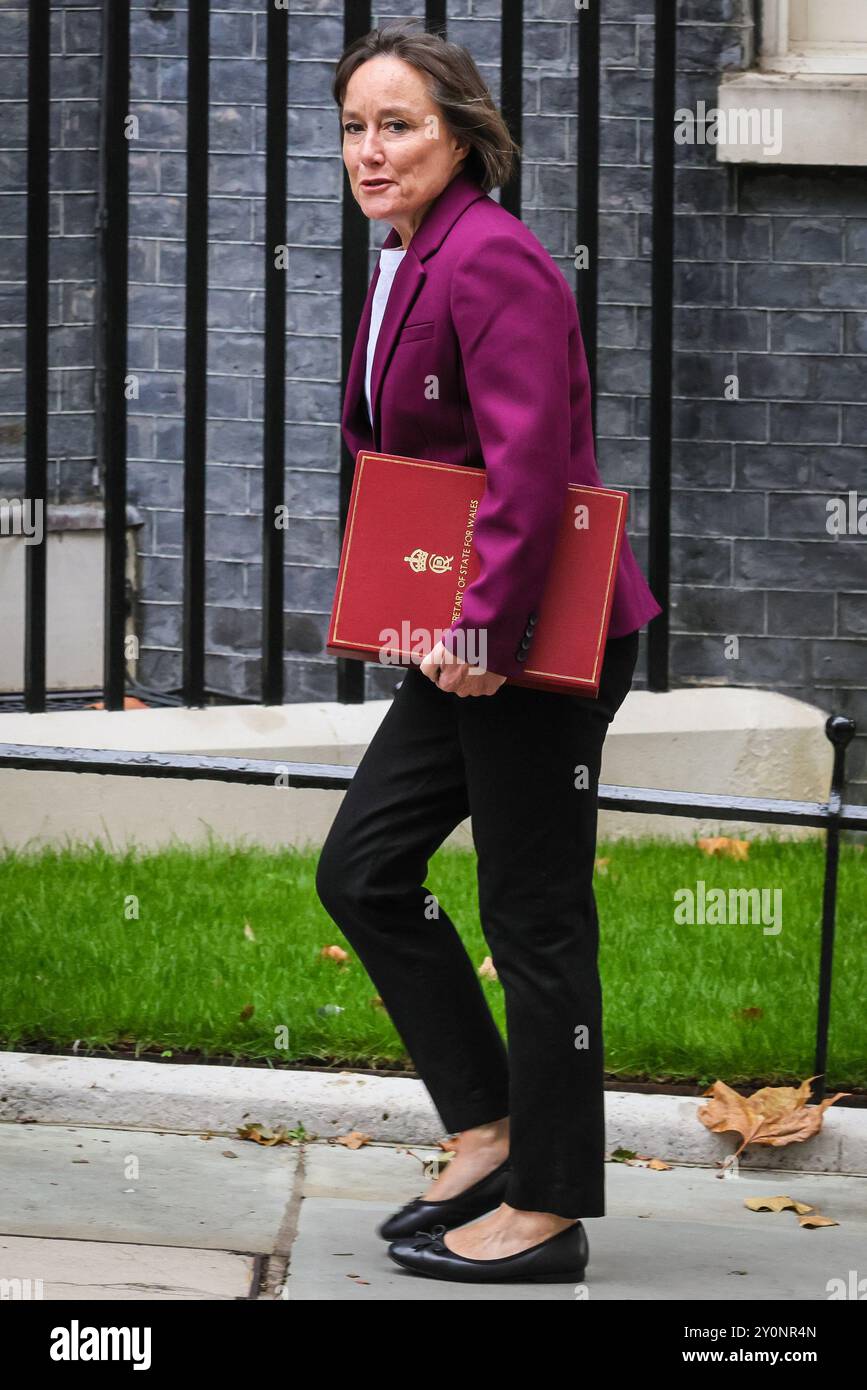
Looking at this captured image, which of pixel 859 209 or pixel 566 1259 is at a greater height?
pixel 859 209

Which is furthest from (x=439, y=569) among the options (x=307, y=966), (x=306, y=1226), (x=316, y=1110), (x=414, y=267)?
(x=307, y=966)

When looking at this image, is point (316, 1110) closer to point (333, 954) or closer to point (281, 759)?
point (333, 954)

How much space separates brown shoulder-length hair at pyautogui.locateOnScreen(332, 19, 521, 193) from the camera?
3.16 metres

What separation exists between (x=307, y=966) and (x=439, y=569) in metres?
1.89

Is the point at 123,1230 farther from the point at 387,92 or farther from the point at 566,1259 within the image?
the point at 387,92

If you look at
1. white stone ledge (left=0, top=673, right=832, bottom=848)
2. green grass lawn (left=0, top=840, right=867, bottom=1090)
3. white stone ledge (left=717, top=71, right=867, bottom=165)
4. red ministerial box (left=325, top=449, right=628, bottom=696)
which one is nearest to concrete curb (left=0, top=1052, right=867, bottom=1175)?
green grass lawn (left=0, top=840, right=867, bottom=1090)

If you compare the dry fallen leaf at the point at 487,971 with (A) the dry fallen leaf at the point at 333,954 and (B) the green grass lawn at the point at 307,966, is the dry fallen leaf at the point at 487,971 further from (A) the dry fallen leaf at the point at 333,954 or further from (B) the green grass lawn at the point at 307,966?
(A) the dry fallen leaf at the point at 333,954

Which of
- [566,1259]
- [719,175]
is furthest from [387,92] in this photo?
[719,175]

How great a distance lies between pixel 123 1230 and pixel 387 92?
2.13 metres

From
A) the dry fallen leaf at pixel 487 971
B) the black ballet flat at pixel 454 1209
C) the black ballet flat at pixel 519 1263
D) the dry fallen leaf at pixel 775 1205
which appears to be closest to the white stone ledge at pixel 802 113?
the dry fallen leaf at pixel 487 971

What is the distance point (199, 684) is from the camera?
5.88 m

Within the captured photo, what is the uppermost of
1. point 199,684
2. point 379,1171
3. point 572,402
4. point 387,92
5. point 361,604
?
point 387,92

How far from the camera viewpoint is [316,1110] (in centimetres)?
409

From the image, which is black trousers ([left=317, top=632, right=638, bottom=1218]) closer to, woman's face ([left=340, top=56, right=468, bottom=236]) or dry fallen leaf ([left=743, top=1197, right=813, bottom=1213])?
dry fallen leaf ([left=743, top=1197, right=813, bottom=1213])
